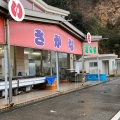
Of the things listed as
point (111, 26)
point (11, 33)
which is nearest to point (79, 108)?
point (11, 33)

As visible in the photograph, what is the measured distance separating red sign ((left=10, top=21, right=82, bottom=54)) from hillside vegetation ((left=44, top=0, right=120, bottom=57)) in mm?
23421

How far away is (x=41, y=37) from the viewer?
41.4ft

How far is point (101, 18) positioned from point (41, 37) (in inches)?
1745

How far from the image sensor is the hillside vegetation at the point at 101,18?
134 feet

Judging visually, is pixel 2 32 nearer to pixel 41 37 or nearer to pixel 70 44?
pixel 41 37

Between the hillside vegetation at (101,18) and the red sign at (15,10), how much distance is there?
95.3 ft

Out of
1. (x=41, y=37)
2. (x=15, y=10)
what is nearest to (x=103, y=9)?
(x=41, y=37)

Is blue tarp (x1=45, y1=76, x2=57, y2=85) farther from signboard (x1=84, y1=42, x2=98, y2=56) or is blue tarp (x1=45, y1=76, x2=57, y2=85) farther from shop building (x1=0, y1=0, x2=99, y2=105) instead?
signboard (x1=84, y1=42, x2=98, y2=56)

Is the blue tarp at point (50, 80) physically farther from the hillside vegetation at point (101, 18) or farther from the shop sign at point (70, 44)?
the hillside vegetation at point (101, 18)

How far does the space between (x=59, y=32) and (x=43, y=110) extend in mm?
6545

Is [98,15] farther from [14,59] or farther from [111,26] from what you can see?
[14,59]

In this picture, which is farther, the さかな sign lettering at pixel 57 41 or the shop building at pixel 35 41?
the さかな sign lettering at pixel 57 41

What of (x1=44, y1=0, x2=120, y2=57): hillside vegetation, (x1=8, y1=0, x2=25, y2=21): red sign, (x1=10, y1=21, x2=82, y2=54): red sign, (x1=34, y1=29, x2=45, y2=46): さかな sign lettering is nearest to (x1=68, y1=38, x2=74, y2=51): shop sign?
(x1=10, y1=21, x2=82, y2=54): red sign

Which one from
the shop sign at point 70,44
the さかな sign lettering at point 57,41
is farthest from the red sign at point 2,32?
the shop sign at point 70,44
